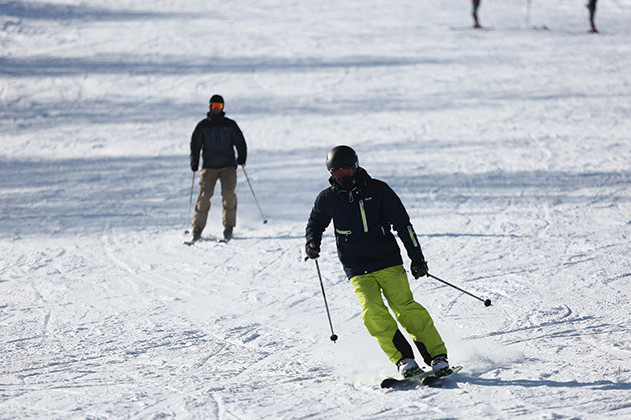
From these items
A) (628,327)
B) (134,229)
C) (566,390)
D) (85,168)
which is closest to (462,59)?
(85,168)

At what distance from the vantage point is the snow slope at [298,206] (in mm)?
4738

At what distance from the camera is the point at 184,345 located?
5.63 meters

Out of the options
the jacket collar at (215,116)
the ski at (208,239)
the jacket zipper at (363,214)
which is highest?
the jacket collar at (215,116)

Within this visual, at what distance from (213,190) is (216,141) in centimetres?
70

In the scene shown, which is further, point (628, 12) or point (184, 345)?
point (628, 12)

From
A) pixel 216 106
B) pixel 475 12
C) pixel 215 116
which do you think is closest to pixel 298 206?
pixel 215 116

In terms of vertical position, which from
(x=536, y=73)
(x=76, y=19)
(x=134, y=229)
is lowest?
(x=134, y=229)

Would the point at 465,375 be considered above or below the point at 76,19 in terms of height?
below

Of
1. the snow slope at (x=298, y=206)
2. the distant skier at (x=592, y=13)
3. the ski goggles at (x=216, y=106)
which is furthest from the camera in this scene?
the distant skier at (x=592, y=13)

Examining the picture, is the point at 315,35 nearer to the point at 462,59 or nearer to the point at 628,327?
the point at 462,59

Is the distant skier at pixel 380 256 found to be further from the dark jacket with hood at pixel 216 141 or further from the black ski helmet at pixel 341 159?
the dark jacket with hood at pixel 216 141

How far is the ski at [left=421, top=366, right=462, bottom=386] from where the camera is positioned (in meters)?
4.40

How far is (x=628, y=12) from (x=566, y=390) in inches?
936

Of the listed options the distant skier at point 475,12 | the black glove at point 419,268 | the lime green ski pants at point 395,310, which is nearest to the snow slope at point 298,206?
the lime green ski pants at point 395,310
